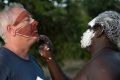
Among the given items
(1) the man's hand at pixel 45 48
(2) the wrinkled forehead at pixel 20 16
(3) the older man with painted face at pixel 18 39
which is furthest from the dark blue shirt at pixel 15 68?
(1) the man's hand at pixel 45 48

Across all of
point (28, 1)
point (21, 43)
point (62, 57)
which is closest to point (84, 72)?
point (21, 43)

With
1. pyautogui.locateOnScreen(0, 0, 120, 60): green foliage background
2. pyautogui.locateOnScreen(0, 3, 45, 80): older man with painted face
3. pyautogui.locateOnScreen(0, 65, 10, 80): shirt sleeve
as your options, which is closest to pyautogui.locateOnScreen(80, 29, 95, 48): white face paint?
pyautogui.locateOnScreen(0, 3, 45, 80): older man with painted face

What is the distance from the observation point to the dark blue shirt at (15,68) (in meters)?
4.68

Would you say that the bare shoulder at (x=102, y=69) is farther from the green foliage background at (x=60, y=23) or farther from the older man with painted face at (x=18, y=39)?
the green foliage background at (x=60, y=23)

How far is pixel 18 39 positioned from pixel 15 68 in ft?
1.02

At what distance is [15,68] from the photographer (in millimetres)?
4789

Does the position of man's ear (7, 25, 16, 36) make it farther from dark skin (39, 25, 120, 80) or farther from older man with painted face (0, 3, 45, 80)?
dark skin (39, 25, 120, 80)

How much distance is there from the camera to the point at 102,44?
15.3ft

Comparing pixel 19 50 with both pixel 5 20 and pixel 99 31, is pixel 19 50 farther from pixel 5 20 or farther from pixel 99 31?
pixel 99 31

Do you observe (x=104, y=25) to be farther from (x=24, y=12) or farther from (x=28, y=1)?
(x=28, y=1)

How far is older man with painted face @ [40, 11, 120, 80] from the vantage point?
14.6ft

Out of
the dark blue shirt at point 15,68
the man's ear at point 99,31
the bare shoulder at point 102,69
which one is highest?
the man's ear at point 99,31

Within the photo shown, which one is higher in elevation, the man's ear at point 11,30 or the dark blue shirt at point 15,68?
the man's ear at point 11,30

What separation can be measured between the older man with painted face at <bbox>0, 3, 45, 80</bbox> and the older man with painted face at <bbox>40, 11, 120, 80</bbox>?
1.76ft
